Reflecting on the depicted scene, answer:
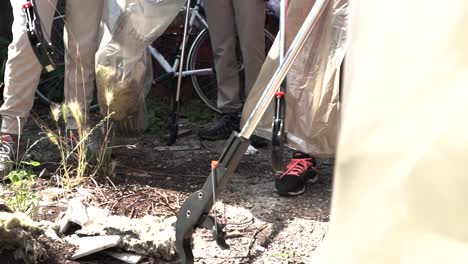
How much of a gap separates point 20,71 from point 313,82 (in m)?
1.59

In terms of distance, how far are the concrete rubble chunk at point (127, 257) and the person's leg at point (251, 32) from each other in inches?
72.7

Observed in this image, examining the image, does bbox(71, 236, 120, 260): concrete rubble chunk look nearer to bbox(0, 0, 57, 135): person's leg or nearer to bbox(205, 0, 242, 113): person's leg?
bbox(0, 0, 57, 135): person's leg

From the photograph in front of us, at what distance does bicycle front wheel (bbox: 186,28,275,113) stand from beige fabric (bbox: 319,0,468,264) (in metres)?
3.84

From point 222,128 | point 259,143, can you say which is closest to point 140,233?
point 259,143

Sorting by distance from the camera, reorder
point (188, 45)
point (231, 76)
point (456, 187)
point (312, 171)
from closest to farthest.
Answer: point (456, 187) → point (312, 171) → point (231, 76) → point (188, 45)

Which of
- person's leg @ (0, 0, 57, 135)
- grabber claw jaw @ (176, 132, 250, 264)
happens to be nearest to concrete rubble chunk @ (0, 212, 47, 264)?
grabber claw jaw @ (176, 132, 250, 264)

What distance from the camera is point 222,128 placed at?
14.1ft

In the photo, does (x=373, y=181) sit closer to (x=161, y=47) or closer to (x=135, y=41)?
(x=135, y=41)

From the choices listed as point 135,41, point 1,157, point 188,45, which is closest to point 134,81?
point 135,41

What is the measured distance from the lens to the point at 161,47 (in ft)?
16.3

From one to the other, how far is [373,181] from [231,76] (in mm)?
3509

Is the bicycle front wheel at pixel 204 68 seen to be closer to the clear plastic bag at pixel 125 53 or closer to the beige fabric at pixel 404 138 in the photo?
the clear plastic bag at pixel 125 53

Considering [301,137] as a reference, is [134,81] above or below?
above

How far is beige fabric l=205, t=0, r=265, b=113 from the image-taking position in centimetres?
405
